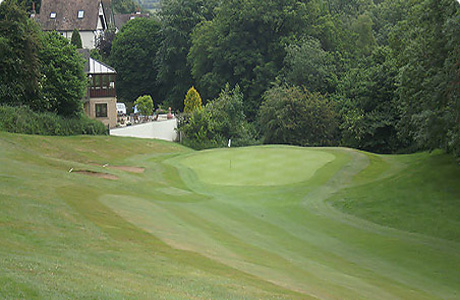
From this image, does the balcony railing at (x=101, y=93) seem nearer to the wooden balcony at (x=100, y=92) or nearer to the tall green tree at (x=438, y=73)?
the wooden balcony at (x=100, y=92)

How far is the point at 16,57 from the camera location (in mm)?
45375

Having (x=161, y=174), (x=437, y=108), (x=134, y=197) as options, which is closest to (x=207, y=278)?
(x=134, y=197)

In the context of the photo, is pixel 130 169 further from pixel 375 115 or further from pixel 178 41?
pixel 178 41

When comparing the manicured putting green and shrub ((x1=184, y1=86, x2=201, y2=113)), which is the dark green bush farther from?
shrub ((x1=184, y1=86, x2=201, y2=113))

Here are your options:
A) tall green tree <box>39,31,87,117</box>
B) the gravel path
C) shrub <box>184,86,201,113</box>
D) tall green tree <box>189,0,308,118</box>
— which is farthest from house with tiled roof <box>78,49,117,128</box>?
tall green tree <box>189,0,308,118</box>

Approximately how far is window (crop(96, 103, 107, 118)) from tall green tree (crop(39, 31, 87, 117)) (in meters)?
11.6

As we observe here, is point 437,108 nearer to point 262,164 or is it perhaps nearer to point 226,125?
point 262,164

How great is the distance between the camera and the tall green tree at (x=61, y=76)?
4884cm

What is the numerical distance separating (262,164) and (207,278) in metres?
19.9

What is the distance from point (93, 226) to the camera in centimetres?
1628

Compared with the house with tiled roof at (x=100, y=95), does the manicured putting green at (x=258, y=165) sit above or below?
below

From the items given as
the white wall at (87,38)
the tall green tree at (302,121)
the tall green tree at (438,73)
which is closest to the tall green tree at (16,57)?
the tall green tree at (302,121)

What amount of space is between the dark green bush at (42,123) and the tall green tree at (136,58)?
42199 millimetres

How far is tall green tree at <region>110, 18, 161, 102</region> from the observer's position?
91.8m
